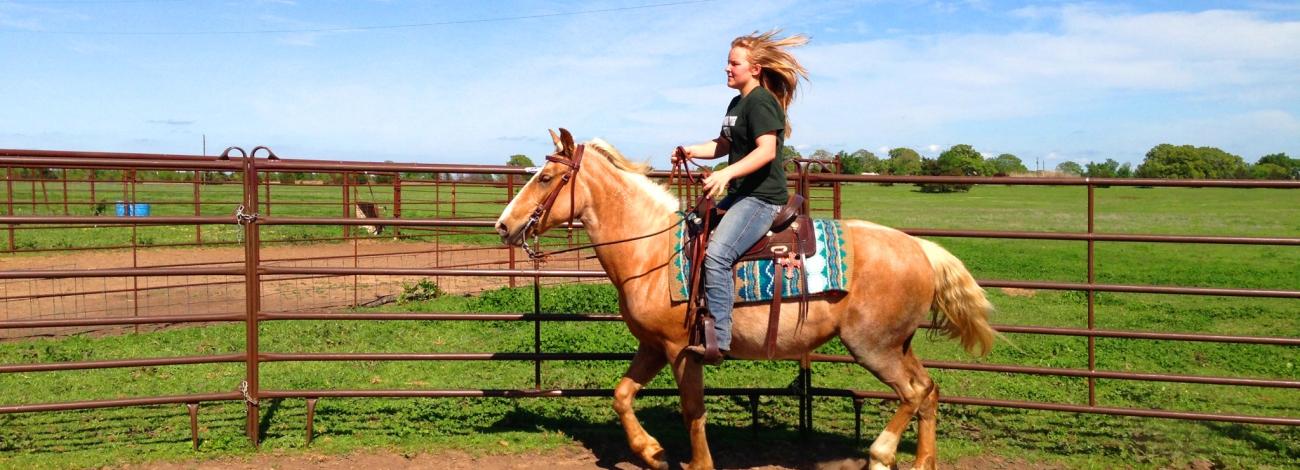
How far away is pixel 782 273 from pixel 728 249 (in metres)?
0.35

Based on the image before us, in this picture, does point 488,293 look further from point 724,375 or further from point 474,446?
point 474,446

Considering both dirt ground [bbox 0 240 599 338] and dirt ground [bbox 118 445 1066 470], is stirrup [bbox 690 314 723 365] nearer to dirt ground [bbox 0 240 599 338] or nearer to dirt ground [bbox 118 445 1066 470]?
dirt ground [bbox 118 445 1066 470]

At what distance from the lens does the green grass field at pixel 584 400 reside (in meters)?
6.00

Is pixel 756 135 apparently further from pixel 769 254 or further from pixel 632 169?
pixel 632 169

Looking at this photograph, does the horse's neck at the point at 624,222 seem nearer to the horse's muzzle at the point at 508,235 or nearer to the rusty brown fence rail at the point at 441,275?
the horse's muzzle at the point at 508,235

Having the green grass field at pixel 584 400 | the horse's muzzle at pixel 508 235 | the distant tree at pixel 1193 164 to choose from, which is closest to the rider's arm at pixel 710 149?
the horse's muzzle at pixel 508 235

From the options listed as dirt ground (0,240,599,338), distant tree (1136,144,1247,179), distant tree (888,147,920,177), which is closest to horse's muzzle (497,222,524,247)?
dirt ground (0,240,599,338)

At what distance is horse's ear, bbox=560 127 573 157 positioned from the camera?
17.0ft

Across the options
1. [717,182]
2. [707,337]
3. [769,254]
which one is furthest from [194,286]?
[717,182]

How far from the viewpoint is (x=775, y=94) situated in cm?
518

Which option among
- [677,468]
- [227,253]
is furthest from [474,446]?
[227,253]

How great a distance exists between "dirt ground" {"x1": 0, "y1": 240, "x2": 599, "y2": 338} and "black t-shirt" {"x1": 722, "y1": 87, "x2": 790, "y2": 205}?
5.13 metres

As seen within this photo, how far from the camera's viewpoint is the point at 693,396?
523 cm

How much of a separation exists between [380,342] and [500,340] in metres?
1.27
